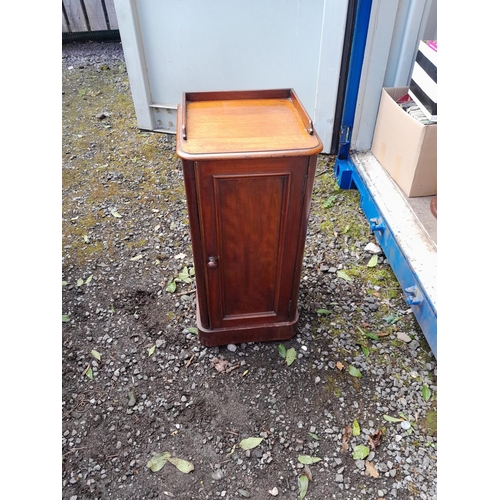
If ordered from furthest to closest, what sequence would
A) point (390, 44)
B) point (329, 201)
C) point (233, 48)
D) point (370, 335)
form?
point (233, 48) → point (329, 201) → point (390, 44) → point (370, 335)

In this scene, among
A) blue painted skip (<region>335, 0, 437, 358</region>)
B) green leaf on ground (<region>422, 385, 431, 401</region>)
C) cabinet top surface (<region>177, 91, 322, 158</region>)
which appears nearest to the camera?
cabinet top surface (<region>177, 91, 322, 158</region>)

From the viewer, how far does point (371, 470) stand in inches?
64.9

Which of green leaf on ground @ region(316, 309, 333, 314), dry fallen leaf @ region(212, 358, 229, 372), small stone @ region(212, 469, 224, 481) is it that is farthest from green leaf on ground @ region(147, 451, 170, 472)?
green leaf on ground @ region(316, 309, 333, 314)

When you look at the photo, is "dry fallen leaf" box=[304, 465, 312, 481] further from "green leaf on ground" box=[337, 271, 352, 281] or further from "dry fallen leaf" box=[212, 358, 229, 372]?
"green leaf on ground" box=[337, 271, 352, 281]

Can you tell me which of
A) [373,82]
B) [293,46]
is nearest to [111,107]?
[293,46]

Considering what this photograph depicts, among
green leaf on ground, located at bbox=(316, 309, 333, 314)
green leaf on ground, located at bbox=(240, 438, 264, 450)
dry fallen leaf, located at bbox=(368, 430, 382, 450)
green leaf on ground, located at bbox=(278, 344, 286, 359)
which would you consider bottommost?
green leaf on ground, located at bbox=(240, 438, 264, 450)

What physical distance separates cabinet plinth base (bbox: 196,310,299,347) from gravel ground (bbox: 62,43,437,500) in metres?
0.05

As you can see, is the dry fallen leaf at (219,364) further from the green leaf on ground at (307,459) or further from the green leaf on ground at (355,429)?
the green leaf on ground at (355,429)

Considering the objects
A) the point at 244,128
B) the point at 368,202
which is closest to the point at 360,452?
the point at 244,128

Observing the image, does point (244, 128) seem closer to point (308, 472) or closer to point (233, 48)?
point (308, 472)

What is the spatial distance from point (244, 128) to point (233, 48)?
205 centimetres

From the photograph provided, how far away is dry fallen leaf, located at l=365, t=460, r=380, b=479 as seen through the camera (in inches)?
64.3

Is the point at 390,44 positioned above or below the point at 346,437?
above

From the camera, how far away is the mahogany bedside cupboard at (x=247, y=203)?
4.84 feet
